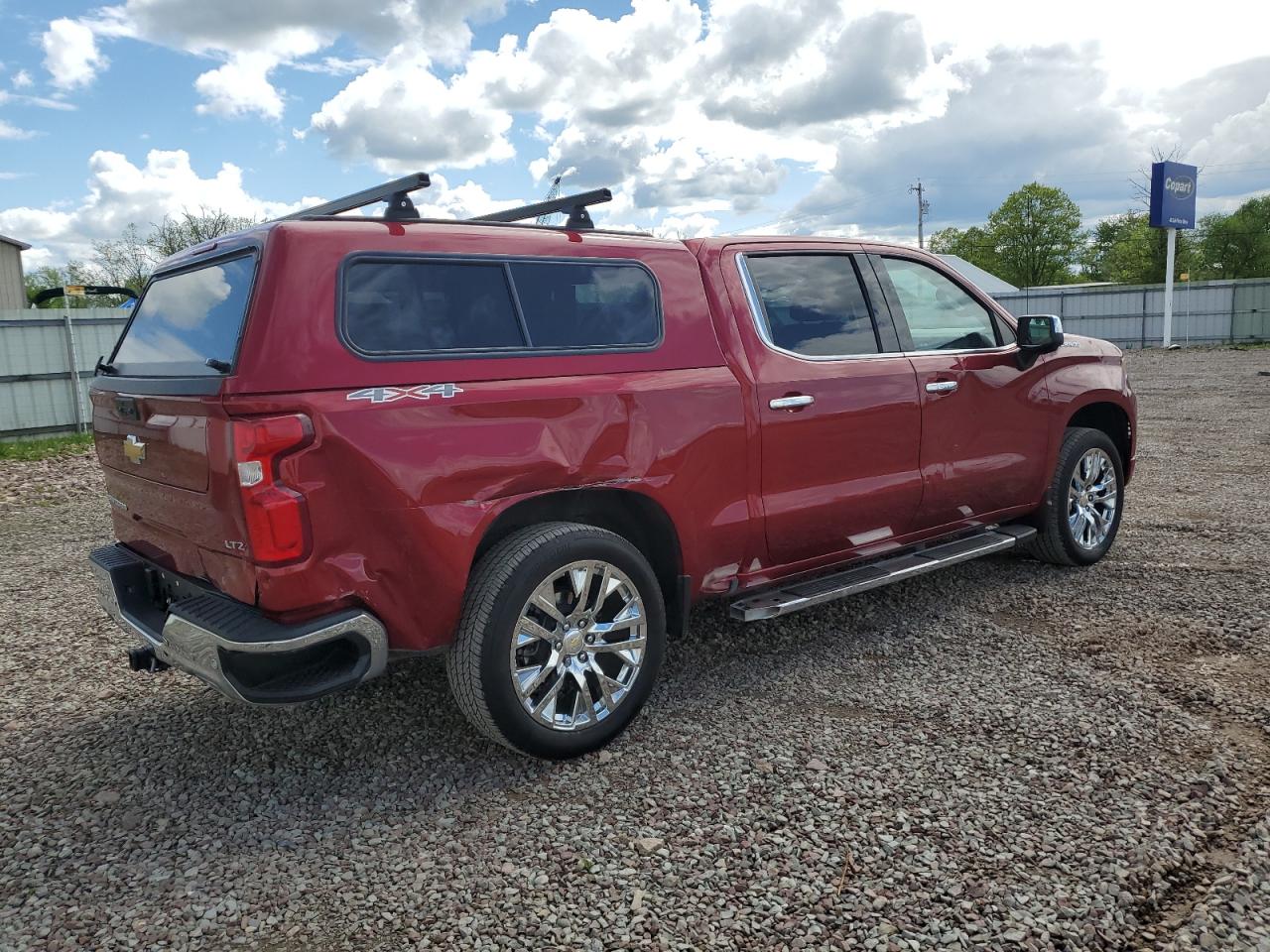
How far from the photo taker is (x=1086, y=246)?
215 feet

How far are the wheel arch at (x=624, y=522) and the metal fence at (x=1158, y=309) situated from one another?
35.6 m

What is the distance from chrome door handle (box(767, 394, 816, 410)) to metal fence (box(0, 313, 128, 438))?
38.2ft

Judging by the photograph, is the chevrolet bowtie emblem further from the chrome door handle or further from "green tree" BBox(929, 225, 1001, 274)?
"green tree" BBox(929, 225, 1001, 274)

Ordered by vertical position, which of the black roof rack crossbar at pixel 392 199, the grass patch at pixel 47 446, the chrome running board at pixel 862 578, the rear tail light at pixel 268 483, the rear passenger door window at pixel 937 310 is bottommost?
the grass patch at pixel 47 446

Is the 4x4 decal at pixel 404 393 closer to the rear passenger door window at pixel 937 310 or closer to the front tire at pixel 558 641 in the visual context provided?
the front tire at pixel 558 641

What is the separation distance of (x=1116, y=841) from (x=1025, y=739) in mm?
670

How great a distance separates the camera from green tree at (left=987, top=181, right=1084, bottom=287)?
64.7 m

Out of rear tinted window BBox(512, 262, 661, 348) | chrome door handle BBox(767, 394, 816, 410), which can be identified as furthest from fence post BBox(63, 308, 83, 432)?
chrome door handle BBox(767, 394, 816, 410)

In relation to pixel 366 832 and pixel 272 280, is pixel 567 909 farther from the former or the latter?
pixel 272 280

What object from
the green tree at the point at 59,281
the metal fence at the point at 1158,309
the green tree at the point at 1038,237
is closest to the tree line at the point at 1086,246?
the green tree at the point at 1038,237

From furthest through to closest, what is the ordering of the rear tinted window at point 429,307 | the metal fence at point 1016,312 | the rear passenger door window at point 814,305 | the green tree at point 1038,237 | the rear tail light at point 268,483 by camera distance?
the green tree at point 1038,237 < the metal fence at point 1016,312 < the rear passenger door window at point 814,305 < the rear tinted window at point 429,307 < the rear tail light at point 268,483

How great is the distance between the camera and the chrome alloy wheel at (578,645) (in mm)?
3238

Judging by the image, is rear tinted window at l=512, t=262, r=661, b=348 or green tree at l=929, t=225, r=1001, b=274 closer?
rear tinted window at l=512, t=262, r=661, b=348

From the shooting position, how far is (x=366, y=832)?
118 inches
